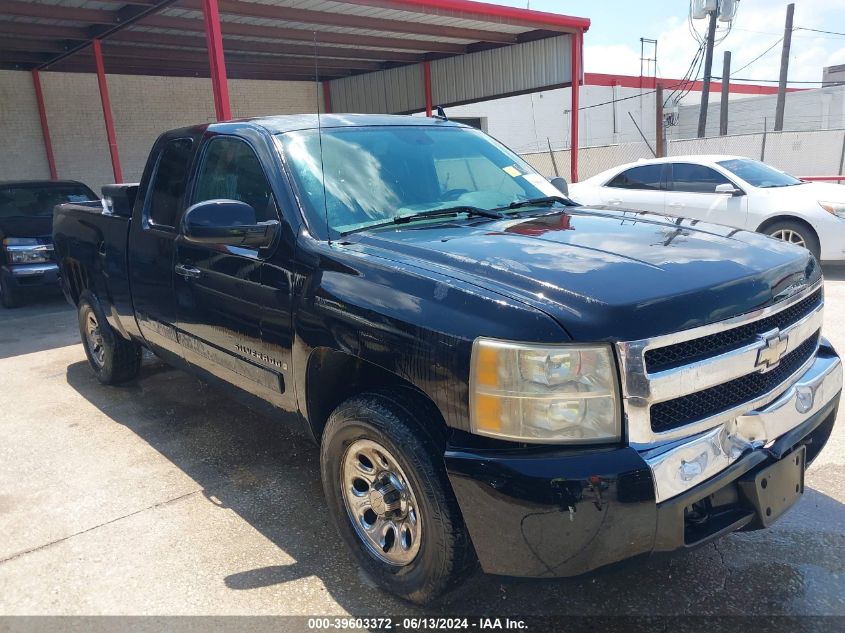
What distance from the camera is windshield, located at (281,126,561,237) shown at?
3.02m

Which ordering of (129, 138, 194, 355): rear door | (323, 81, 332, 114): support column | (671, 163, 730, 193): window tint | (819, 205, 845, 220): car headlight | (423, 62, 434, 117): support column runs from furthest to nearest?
1. (323, 81, 332, 114): support column
2. (423, 62, 434, 117): support column
3. (671, 163, 730, 193): window tint
4. (819, 205, 845, 220): car headlight
5. (129, 138, 194, 355): rear door

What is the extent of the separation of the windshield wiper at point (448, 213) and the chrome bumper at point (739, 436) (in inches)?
55.5

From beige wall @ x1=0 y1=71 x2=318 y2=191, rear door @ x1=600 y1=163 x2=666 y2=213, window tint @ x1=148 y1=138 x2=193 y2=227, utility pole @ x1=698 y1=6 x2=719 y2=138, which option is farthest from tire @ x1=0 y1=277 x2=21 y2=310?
utility pole @ x1=698 y1=6 x2=719 y2=138

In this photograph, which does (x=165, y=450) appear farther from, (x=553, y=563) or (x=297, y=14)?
(x=297, y=14)

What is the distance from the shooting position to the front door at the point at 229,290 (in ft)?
10.1

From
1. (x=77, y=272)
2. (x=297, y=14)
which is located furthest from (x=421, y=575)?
(x=297, y=14)

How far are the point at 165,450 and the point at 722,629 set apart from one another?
3177mm

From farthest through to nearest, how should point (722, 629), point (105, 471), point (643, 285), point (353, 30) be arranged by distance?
point (353, 30)
point (105, 471)
point (722, 629)
point (643, 285)

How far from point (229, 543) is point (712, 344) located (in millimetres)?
2237

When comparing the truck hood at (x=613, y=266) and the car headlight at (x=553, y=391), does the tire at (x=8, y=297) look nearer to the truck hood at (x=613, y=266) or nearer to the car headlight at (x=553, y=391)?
the truck hood at (x=613, y=266)

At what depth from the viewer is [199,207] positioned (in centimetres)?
296

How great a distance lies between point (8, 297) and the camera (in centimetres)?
882

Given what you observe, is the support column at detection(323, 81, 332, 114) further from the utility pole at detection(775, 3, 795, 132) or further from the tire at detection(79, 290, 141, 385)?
the utility pole at detection(775, 3, 795, 132)

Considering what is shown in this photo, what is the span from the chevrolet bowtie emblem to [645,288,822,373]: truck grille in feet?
0.10
